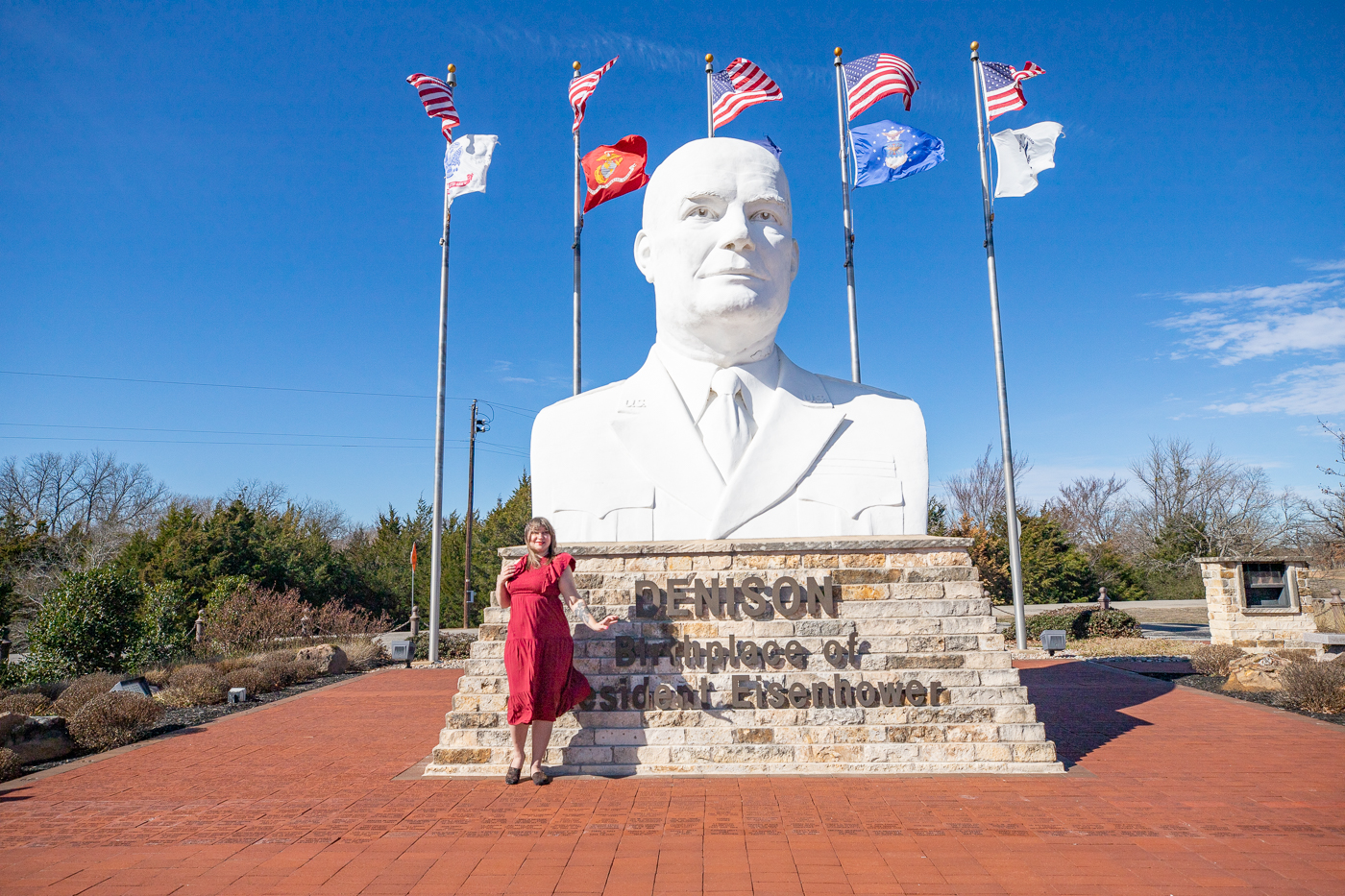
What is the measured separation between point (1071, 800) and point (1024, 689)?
0.97 meters

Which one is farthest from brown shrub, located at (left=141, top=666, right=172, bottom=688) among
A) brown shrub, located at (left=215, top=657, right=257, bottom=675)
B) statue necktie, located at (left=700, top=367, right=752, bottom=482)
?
statue necktie, located at (left=700, top=367, right=752, bottom=482)

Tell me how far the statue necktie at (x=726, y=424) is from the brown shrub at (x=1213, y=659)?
8.65 metres

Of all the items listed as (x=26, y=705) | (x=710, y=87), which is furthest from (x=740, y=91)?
(x=26, y=705)

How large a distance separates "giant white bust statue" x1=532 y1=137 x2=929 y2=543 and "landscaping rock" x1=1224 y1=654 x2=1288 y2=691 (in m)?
6.52

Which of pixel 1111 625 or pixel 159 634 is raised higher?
pixel 159 634

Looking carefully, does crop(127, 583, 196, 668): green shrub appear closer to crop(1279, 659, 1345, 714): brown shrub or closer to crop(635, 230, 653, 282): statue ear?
crop(635, 230, 653, 282): statue ear

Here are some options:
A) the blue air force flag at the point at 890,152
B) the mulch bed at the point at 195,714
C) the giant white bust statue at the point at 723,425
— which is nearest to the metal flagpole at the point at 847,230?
the blue air force flag at the point at 890,152

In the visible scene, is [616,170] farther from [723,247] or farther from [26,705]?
[26,705]

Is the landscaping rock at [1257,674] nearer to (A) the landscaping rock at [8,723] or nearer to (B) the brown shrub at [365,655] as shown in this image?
(A) the landscaping rock at [8,723]

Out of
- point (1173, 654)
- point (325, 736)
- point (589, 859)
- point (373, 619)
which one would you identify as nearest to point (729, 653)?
point (589, 859)

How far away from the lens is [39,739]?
6.80 metres

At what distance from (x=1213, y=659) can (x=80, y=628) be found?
1649cm

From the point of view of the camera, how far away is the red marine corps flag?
36.8 ft

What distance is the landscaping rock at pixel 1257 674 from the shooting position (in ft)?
30.9
